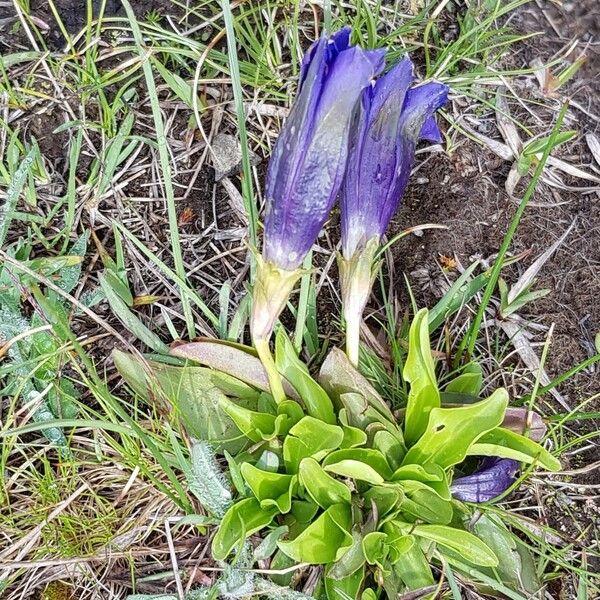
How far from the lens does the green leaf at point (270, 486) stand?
1.45m

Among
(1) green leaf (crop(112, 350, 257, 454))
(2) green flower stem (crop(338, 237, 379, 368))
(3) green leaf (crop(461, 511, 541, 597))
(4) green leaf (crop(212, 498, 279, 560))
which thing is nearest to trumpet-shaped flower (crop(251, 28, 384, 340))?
(2) green flower stem (crop(338, 237, 379, 368))

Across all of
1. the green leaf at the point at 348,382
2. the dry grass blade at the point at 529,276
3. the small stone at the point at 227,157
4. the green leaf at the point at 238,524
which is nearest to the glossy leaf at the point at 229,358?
the green leaf at the point at 348,382

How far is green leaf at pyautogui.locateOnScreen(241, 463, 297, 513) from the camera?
1446 millimetres

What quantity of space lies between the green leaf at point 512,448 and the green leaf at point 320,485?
25cm

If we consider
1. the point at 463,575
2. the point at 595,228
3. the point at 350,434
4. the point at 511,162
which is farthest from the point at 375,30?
the point at 463,575

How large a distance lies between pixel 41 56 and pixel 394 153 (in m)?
0.91

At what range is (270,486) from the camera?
148 centimetres

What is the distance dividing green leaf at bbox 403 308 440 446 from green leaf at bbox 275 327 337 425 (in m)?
0.15

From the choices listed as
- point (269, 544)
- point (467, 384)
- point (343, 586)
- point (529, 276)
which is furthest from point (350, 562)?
point (529, 276)

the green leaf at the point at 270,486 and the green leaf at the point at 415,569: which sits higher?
the green leaf at the point at 270,486

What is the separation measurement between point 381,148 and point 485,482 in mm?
666

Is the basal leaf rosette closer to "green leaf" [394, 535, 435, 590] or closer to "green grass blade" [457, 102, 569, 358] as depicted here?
"green leaf" [394, 535, 435, 590]

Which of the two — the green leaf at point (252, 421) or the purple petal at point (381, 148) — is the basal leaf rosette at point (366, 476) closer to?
the green leaf at point (252, 421)

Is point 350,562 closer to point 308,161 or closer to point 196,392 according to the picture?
point 196,392
